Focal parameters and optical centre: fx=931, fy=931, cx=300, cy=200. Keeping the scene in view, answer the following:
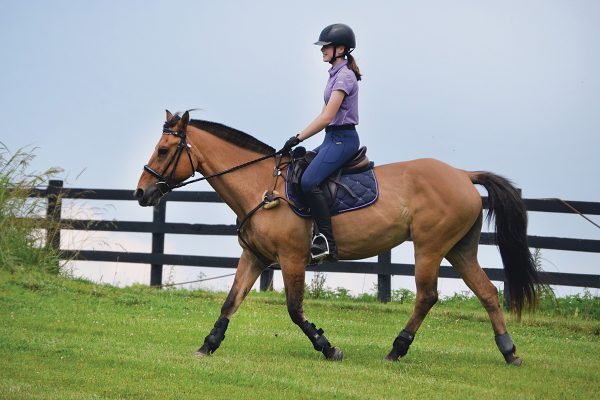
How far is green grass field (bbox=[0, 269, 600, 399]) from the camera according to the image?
7738 millimetres

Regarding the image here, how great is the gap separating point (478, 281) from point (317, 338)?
176 cm

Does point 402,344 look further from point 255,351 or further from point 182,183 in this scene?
point 182,183

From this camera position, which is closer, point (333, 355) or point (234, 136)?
point (333, 355)

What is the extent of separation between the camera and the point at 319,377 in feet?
26.7

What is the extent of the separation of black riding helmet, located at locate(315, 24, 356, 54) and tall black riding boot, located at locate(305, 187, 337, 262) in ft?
4.68

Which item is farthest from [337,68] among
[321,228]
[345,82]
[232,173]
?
[321,228]

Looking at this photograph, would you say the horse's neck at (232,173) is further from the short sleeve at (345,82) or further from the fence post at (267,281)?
the fence post at (267,281)

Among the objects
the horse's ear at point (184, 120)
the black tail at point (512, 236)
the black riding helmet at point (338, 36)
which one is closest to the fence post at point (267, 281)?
the black tail at point (512, 236)

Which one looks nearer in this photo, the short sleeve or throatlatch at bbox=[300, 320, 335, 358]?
the short sleeve

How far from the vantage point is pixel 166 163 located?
8.90 meters

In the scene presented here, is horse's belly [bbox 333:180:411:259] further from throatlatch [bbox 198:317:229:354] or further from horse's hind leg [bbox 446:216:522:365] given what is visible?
throatlatch [bbox 198:317:229:354]

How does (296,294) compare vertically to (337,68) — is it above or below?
below

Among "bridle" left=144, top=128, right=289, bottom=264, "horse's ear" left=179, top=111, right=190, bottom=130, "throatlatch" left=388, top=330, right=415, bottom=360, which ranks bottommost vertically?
"throatlatch" left=388, top=330, right=415, bottom=360

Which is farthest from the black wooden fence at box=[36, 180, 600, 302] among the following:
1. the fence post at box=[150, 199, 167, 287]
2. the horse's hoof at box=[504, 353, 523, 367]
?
the horse's hoof at box=[504, 353, 523, 367]
